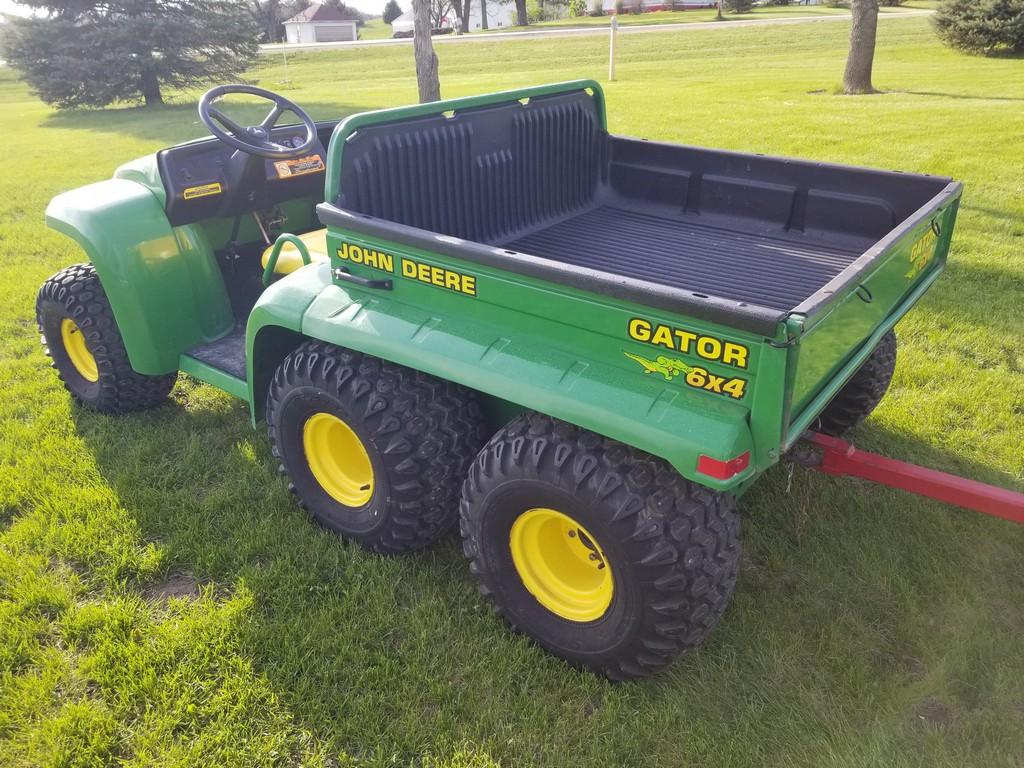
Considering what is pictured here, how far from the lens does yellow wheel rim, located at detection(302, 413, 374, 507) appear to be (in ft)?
9.40

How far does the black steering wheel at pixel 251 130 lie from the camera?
129 inches

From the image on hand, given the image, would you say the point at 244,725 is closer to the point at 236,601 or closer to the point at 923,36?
the point at 236,601

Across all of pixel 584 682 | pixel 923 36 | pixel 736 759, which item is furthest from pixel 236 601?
pixel 923 36

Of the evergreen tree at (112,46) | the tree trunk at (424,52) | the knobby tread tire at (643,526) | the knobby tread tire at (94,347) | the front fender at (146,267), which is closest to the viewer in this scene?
the knobby tread tire at (643,526)

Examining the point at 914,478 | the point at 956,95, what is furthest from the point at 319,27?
the point at 914,478

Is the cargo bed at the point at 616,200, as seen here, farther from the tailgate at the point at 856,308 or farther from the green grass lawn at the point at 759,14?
the green grass lawn at the point at 759,14

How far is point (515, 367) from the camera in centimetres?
219

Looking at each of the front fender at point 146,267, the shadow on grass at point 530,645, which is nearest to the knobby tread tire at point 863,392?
the shadow on grass at point 530,645

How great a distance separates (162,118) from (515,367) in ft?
52.8

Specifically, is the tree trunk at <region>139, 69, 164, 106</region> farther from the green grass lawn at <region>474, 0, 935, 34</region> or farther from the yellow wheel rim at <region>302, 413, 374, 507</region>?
the green grass lawn at <region>474, 0, 935, 34</region>

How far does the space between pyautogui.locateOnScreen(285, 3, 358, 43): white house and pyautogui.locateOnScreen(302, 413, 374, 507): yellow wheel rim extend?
60715 mm

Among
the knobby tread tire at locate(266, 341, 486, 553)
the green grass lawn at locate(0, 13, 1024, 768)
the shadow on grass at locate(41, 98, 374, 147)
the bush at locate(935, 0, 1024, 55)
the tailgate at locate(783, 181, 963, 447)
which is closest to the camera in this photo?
the tailgate at locate(783, 181, 963, 447)

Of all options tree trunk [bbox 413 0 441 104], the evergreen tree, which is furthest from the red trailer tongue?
the evergreen tree

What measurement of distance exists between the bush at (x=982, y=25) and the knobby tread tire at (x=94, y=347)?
20214 mm
